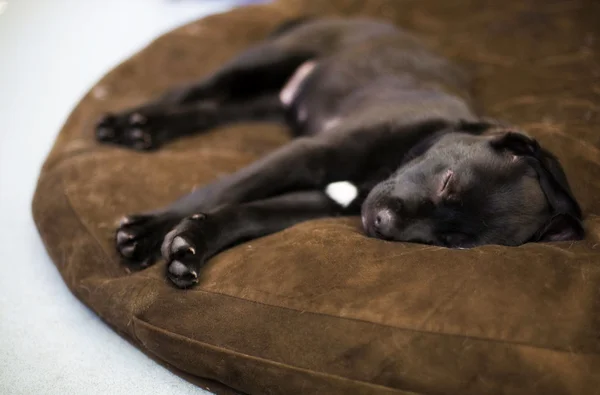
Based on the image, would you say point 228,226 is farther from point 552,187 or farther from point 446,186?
point 552,187

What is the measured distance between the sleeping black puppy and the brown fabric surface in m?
0.11

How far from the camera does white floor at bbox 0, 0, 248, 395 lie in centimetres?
169

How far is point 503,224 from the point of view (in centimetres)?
181

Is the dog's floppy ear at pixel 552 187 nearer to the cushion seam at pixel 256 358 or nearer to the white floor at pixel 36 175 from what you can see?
the cushion seam at pixel 256 358

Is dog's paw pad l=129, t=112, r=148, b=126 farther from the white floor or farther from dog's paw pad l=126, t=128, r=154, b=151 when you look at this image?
the white floor

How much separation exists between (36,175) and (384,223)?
1594mm

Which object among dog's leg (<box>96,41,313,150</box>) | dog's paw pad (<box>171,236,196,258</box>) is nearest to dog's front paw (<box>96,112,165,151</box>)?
dog's leg (<box>96,41,313,150</box>)

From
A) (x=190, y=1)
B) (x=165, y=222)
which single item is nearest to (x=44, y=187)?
(x=165, y=222)

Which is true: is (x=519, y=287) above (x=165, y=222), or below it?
below

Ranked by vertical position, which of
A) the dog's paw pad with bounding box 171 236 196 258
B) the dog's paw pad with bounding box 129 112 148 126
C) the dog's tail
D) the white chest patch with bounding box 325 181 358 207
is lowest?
the white chest patch with bounding box 325 181 358 207

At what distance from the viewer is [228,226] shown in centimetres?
184

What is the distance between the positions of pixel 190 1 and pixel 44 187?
287cm

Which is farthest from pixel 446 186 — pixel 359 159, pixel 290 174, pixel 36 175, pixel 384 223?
pixel 36 175

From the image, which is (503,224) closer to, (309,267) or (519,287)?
(519,287)
